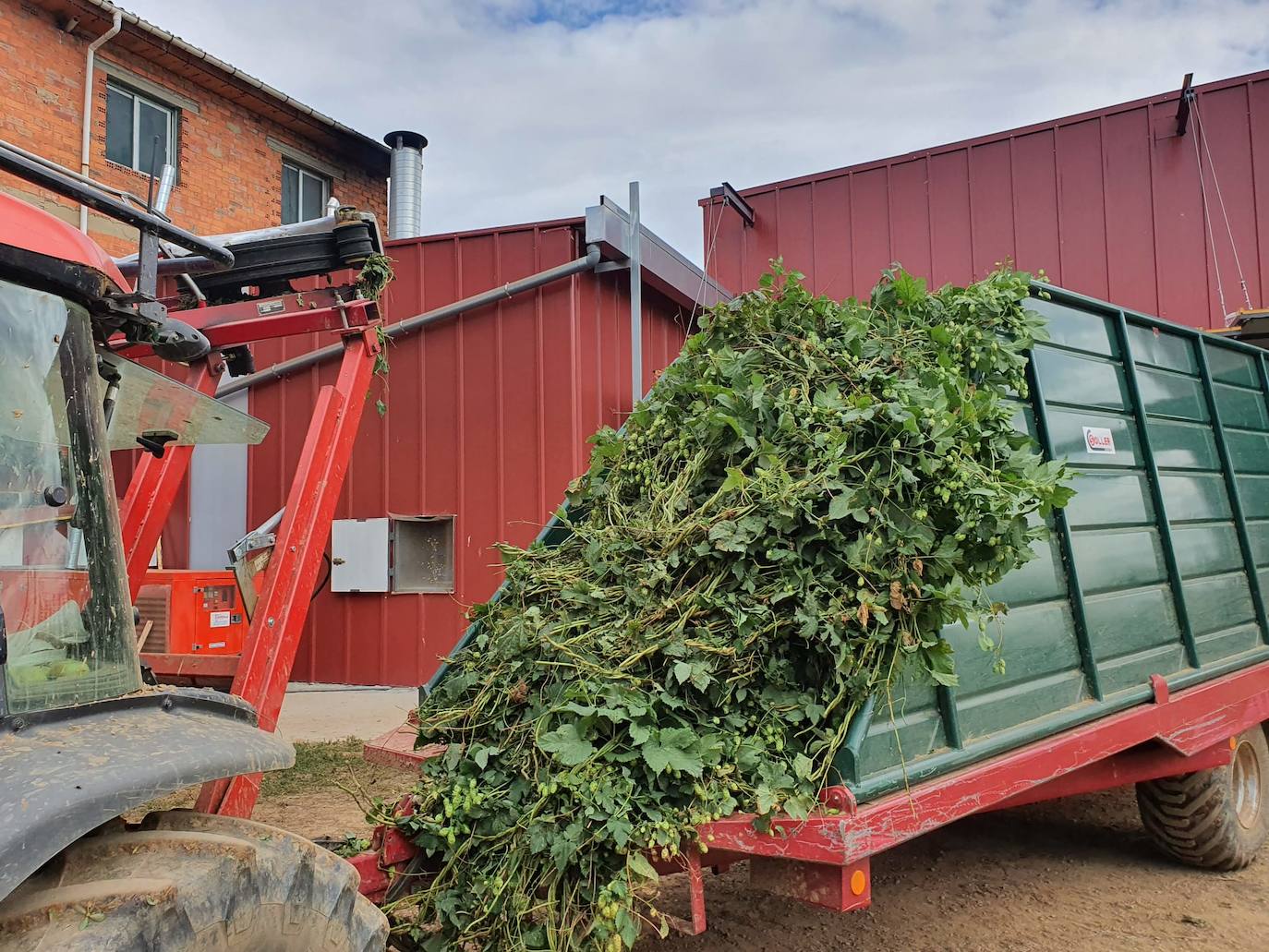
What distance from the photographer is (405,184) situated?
42.9ft

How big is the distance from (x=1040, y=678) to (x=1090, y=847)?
2.05 meters

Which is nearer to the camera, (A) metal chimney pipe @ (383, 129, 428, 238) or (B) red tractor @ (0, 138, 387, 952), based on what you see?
(B) red tractor @ (0, 138, 387, 952)

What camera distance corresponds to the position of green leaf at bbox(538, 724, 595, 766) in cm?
236

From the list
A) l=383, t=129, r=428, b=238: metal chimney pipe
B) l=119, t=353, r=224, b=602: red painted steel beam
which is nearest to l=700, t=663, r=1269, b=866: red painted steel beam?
l=119, t=353, r=224, b=602: red painted steel beam

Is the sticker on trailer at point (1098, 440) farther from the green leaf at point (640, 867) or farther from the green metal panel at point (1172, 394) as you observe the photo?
the green leaf at point (640, 867)

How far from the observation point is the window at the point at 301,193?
13.4m

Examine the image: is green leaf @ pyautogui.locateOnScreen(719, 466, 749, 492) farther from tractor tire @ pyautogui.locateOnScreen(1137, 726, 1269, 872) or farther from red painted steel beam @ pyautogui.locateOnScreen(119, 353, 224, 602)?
tractor tire @ pyautogui.locateOnScreen(1137, 726, 1269, 872)

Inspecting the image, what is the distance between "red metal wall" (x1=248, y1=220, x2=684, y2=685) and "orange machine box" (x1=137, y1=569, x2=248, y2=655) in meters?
1.55

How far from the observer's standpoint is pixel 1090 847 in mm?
4633

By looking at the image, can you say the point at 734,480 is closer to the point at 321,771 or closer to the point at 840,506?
the point at 840,506

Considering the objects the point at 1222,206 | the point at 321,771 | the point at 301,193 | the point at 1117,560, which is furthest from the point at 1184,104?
the point at 301,193

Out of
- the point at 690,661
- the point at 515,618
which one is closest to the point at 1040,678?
the point at 690,661

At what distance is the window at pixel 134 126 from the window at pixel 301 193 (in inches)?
70.3

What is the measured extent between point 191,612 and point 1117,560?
603 cm
